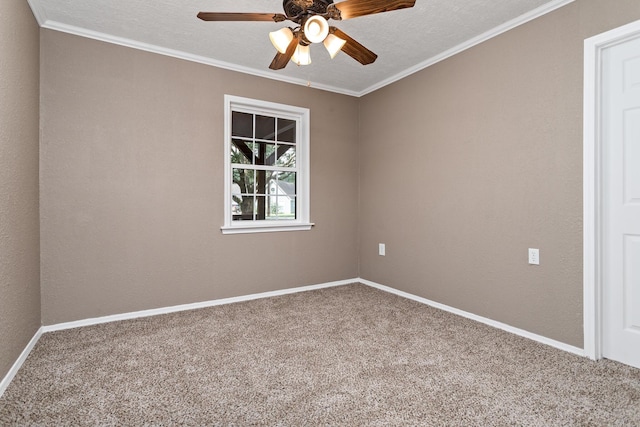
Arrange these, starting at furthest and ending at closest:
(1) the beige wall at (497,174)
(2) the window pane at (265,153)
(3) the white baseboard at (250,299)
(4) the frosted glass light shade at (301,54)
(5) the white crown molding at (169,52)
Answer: (2) the window pane at (265,153)
(5) the white crown molding at (169,52)
(1) the beige wall at (497,174)
(3) the white baseboard at (250,299)
(4) the frosted glass light shade at (301,54)

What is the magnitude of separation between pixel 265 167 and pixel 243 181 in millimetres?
302

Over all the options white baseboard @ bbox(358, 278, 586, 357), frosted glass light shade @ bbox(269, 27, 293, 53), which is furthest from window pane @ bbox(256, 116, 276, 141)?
white baseboard @ bbox(358, 278, 586, 357)

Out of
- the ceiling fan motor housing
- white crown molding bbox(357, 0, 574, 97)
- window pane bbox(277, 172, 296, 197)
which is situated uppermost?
white crown molding bbox(357, 0, 574, 97)

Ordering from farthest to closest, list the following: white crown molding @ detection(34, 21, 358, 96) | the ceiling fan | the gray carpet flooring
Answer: white crown molding @ detection(34, 21, 358, 96), the ceiling fan, the gray carpet flooring

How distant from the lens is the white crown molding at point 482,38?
2430 mm

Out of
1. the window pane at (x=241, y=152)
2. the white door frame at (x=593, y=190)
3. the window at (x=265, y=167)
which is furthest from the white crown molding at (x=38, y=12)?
the white door frame at (x=593, y=190)

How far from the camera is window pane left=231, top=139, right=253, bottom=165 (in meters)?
3.68

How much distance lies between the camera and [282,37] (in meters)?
1.95

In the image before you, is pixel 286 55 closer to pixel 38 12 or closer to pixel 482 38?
pixel 482 38

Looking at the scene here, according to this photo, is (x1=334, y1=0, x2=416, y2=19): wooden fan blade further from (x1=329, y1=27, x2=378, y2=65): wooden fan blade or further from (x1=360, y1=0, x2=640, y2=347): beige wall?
(x1=360, y1=0, x2=640, y2=347): beige wall

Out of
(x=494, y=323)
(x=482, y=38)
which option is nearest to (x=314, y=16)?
(x=482, y=38)

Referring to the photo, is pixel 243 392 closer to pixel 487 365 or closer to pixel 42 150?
pixel 487 365

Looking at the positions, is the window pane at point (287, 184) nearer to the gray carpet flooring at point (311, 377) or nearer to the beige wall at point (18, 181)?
the gray carpet flooring at point (311, 377)

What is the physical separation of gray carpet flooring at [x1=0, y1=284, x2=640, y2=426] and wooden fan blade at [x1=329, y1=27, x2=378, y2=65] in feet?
6.60
